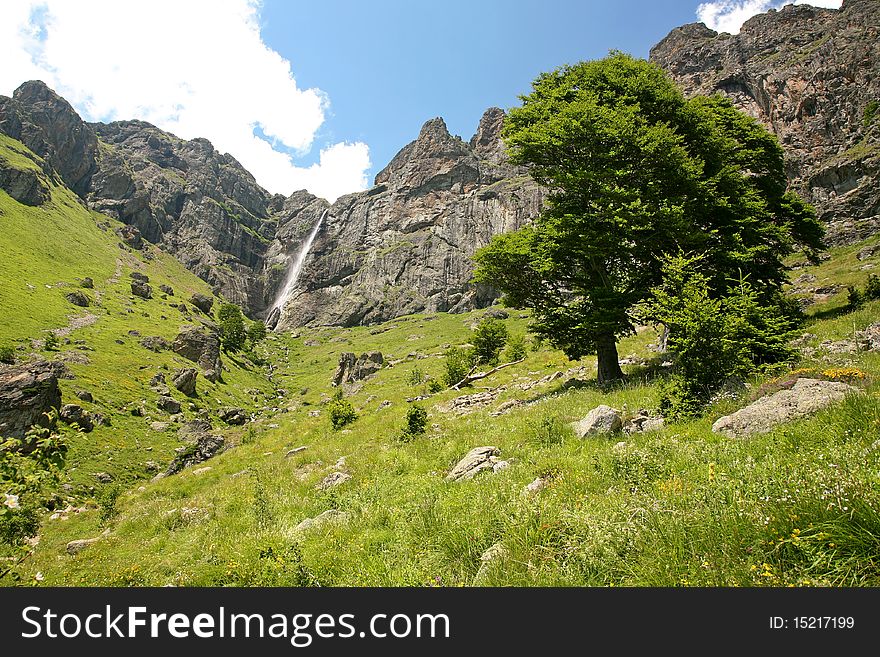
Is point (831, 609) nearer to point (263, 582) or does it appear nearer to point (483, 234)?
point (263, 582)

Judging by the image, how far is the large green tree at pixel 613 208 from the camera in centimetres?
1488

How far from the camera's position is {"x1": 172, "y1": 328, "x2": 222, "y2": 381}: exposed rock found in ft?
216

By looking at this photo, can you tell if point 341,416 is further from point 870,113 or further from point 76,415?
point 870,113

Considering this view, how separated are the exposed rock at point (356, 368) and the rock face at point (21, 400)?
36.9 metres

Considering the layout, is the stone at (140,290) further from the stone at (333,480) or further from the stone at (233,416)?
the stone at (333,480)

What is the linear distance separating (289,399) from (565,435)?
7066cm

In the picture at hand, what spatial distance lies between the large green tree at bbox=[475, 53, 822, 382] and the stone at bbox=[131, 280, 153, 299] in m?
115

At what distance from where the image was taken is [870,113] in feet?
312

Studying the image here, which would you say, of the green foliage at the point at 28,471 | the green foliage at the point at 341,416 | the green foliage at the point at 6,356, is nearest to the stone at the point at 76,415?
the green foliage at the point at 6,356

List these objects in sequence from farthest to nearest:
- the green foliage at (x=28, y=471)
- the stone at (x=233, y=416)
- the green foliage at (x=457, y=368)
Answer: the stone at (x=233, y=416)
the green foliage at (x=457, y=368)
the green foliage at (x=28, y=471)

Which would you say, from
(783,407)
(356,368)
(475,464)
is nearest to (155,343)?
(356,368)

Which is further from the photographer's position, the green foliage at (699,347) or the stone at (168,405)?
the stone at (168,405)

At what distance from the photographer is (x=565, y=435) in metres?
9.90

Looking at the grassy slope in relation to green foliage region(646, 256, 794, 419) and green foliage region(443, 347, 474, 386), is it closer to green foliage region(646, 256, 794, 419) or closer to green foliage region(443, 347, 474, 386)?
green foliage region(646, 256, 794, 419)
